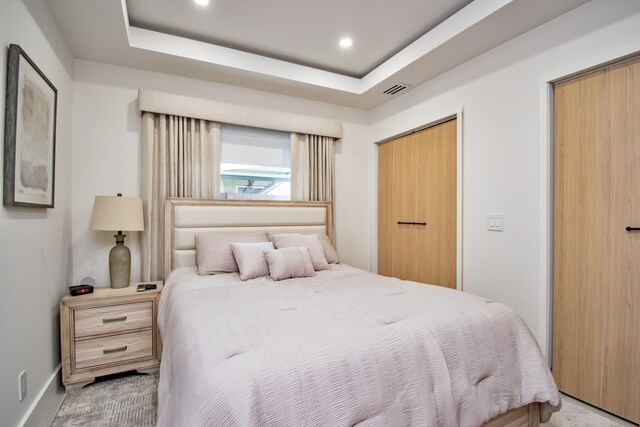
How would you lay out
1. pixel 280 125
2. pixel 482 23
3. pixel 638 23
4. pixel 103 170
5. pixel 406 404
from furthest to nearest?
1. pixel 280 125
2. pixel 103 170
3. pixel 482 23
4. pixel 638 23
5. pixel 406 404

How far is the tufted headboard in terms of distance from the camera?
9.41 feet

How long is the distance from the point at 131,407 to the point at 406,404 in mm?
1786

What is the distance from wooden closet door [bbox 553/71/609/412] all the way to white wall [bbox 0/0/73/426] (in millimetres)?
3157

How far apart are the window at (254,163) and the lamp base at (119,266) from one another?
1052 millimetres

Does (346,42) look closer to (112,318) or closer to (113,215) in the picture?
(113,215)

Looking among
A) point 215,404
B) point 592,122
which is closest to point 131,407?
point 215,404

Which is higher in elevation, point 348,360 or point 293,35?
point 293,35

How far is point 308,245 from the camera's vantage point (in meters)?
2.83

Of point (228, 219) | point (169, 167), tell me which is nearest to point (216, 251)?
point (228, 219)

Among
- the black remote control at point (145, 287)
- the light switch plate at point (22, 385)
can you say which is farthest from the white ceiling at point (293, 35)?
the light switch plate at point (22, 385)

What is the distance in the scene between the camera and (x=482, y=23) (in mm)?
2205

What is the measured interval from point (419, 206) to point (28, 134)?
3.12 metres

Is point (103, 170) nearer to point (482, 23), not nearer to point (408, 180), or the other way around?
point (408, 180)

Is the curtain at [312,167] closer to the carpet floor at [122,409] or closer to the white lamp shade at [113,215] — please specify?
the white lamp shade at [113,215]
